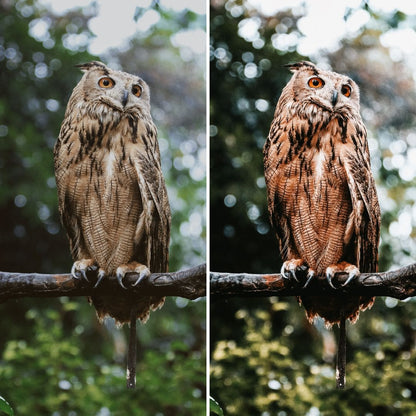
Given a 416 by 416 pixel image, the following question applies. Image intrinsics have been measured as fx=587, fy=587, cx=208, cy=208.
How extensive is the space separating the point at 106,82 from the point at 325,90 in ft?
2.61

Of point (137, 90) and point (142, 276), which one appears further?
point (137, 90)

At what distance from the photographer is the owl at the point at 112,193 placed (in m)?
2.08

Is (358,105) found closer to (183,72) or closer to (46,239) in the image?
(183,72)

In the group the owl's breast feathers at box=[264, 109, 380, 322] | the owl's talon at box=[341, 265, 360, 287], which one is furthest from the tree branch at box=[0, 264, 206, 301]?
the owl's talon at box=[341, 265, 360, 287]

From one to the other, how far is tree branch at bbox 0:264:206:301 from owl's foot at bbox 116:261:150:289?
12mm

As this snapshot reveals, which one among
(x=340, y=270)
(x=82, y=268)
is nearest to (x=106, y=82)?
(x=82, y=268)

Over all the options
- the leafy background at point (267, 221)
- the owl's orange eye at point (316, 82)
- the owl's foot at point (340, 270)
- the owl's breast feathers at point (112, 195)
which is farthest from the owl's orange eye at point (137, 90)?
the owl's foot at point (340, 270)

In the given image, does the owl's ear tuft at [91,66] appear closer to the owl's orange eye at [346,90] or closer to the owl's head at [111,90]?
the owl's head at [111,90]

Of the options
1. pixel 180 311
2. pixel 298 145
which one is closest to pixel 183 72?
pixel 298 145

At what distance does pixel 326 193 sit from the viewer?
204cm

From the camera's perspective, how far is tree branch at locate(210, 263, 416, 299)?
1847mm

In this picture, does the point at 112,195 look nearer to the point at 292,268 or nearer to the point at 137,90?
the point at 137,90

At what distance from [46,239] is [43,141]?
38cm

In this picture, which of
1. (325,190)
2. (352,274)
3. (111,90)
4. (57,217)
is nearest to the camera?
(352,274)
